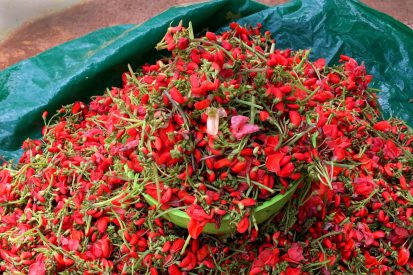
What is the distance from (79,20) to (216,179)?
9.92 ft

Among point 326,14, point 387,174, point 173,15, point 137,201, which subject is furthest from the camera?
point 326,14

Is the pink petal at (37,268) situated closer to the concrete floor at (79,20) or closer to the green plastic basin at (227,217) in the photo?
the green plastic basin at (227,217)

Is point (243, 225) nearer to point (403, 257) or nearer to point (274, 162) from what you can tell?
point (274, 162)

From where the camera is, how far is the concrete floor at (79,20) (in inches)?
153

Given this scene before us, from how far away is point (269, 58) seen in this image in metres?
1.85

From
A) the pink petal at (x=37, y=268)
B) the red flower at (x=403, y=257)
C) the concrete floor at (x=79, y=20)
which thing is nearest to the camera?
the pink petal at (x=37, y=268)

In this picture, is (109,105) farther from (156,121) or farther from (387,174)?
(387,174)

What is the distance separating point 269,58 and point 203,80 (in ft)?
1.16

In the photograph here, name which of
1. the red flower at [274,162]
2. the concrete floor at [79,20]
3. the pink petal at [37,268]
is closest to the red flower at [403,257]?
the red flower at [274,162]

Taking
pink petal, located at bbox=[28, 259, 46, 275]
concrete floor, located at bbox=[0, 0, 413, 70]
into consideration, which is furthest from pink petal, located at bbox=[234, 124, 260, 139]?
concrete floor, located at bbox=[0, 0, 413, 70]

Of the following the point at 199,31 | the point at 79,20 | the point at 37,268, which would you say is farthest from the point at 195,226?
the point at 79,20

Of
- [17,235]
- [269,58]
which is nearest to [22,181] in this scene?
[17,235]

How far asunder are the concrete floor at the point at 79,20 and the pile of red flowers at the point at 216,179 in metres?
1.65

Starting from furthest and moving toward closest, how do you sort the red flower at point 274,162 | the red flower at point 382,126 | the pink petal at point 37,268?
1. the red flower at point 382,126
2. the pink petal at point 37,268
3. the red flower at point 274,162
